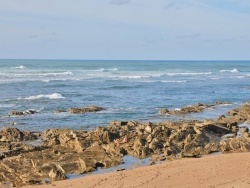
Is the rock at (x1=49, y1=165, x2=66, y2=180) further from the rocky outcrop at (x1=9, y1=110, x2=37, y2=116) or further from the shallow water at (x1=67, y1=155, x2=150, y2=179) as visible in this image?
the rocky outcrop at (x1=9, y1=110, x2=37, y2=116)

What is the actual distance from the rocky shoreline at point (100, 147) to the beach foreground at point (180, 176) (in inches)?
52.6

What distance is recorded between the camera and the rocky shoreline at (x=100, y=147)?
2036cm

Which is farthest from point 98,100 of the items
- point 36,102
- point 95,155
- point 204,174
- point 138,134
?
point 204,174

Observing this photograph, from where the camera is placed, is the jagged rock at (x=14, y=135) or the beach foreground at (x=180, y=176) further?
the jagged rock at (x=14, y=135)

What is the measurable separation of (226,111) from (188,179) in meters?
22.5

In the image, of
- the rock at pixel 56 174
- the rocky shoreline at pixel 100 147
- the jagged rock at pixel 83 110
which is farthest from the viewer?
the jagged rock at pixel 83 110

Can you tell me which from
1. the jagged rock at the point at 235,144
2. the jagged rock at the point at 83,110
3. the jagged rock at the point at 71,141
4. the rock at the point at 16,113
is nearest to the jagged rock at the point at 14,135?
the jagged rock at the point at 71,141

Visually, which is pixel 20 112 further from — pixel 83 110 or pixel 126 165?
pixel 126 165

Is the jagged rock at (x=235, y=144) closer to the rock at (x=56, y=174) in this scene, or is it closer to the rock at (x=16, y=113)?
the rock at (x=56, y=174)

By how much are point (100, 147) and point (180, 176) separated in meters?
5.85

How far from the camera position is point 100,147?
2400 centimetres

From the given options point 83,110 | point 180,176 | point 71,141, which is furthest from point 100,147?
point 83,110

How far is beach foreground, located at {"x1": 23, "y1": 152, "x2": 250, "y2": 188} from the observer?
18.5 m

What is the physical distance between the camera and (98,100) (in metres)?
48.3
